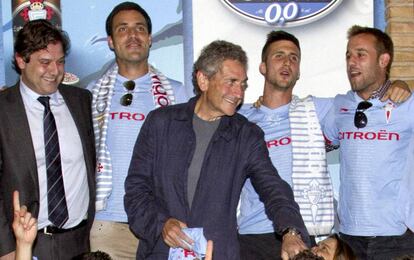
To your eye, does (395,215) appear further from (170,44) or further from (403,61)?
(170,44)

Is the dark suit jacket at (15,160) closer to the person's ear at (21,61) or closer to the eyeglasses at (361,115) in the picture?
the person's ear at (21,61)

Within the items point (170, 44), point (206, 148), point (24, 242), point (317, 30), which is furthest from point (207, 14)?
point (24, 242)

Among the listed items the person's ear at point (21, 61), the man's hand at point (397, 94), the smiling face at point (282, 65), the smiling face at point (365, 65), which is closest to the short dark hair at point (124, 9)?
the person's ear at point (21, 61)

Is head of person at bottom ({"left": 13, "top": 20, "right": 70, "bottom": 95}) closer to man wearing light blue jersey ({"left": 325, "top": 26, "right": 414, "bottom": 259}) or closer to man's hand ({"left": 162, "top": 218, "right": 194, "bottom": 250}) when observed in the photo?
man's hand ({"left": 162, "top": 218, "right": 194, "bottom": 250})

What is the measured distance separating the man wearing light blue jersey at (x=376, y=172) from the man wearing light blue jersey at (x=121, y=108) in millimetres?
1126

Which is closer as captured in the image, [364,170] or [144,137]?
[144,137]

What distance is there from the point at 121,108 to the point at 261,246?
118 cm

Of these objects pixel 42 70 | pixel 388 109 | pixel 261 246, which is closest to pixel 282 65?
pixel 388 109

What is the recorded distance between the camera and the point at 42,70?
424 cm

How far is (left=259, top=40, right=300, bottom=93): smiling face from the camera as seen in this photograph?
4652 millimetres

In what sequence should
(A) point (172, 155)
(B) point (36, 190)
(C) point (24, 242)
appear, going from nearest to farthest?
(C) point (24, 242) → (A) point (172, 155) → (B) point (36, 190)

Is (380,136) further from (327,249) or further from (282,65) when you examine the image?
(327,249)

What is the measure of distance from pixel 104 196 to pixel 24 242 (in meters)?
1.03

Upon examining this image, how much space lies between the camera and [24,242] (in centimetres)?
334
